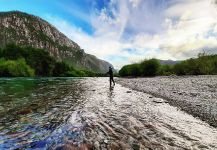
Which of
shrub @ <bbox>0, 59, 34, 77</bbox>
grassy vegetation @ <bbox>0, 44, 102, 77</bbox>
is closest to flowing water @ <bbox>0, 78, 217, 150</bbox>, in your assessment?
shrub @ <bbox>0, 59, 34, 77</bbox>

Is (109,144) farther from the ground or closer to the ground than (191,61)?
closer to the ground

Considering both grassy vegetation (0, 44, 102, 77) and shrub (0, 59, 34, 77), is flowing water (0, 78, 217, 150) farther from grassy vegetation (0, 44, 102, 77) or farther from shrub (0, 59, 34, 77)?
grassy vegetation (0, 44, 102, 77)

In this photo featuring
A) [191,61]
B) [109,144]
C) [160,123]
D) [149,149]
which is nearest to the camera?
[149,149]

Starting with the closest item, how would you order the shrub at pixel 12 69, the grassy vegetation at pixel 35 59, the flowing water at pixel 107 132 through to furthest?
the flowing water at pixel 107 132
the shrub at pixel 12 69
the grassy vegetation at pixel 35 59

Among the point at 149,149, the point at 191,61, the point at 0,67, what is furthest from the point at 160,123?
the point at 0,67

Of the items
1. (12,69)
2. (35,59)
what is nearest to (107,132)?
(12,69)

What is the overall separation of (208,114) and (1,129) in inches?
460

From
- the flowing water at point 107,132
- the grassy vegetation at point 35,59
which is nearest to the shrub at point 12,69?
the grassy vegetation at point 35,59

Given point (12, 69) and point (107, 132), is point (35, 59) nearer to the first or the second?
point (12, 69)

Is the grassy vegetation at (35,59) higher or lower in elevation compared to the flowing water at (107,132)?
higher

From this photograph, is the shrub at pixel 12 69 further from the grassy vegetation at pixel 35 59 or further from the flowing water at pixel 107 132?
the flowing water at pixel 107 132

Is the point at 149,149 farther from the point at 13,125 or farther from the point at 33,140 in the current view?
the point at 13,125

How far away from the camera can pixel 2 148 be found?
304 inches

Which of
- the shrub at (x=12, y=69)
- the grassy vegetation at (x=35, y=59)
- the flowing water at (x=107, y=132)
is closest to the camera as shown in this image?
the flowing water at (x=107, y=132)
